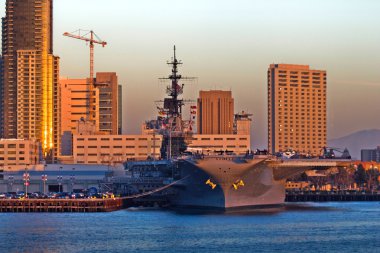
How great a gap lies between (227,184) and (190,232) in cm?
2301

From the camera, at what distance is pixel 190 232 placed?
277ft

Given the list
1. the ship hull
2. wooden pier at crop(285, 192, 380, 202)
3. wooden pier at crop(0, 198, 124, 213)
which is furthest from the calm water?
wooden pier at crop(285, 192, 380, 202)

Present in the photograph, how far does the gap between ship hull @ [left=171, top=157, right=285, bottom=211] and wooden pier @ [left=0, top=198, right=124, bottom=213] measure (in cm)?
870

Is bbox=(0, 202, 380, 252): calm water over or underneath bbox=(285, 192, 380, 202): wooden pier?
over

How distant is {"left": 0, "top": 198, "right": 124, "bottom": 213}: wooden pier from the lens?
4619 inches

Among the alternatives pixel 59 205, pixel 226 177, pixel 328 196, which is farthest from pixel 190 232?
pixel 328 196

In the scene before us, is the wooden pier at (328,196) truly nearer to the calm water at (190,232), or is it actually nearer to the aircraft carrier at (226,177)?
the aircraft carrier at (226,177)

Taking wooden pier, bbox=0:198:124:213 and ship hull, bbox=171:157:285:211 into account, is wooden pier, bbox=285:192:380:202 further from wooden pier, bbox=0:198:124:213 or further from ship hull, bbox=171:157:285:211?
wooden pier, bbox=0:198:124:213

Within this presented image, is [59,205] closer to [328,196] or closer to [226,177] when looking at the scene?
[226,177]

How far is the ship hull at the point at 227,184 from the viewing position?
10600 centimetres

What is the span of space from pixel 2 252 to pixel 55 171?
103 metres

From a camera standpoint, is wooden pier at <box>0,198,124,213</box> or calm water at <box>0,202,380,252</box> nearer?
calm water at <box>0,202,380,252</box>

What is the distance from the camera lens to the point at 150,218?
102 metres

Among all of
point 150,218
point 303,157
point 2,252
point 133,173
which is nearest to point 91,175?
point 133,173
